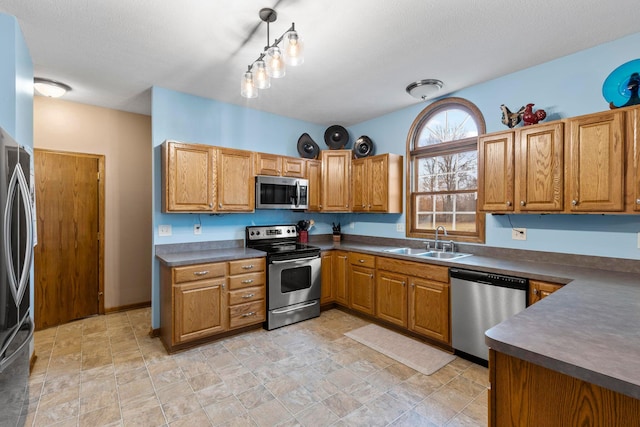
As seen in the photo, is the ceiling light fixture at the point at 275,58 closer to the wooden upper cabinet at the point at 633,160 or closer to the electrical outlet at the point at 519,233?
the wooden upper cabinet at the point at 633,160

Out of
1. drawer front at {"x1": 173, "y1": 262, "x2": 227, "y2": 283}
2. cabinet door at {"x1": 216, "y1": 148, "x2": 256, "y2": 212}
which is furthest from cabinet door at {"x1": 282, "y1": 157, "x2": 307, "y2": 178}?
drawer front at {"x1": 173, "y1": 262, "x2": 227, "y2": 283}

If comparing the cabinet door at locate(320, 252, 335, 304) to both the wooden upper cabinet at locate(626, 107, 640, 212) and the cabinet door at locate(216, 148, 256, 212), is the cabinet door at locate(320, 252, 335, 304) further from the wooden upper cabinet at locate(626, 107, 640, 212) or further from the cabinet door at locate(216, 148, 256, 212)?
the wooden upper cabinet at locate(626, 107, 640, 212)

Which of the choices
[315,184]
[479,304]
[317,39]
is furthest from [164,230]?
[479,304]

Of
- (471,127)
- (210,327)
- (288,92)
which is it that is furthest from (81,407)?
(471,127)

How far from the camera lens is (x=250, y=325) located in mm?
3270

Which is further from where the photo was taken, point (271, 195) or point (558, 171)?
point (271, 195)

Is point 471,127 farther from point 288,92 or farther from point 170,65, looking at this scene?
point 170,65

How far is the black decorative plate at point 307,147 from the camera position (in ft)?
14.0

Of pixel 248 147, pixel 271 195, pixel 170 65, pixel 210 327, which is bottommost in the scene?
pixel 210 327

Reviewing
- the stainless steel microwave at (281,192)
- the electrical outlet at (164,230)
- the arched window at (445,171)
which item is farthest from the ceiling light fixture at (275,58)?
the arched window at (445,171)

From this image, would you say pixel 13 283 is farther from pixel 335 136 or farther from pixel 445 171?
pixel 335 136

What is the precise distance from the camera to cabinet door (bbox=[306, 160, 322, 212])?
4.11 m

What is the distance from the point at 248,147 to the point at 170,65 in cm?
135

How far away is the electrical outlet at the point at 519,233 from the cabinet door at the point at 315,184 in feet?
7.46
